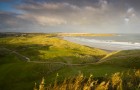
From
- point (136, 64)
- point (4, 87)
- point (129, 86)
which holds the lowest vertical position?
point (4, 87)

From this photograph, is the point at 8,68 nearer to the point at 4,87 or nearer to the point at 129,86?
the point at 4,87

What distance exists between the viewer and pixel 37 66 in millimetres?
59750

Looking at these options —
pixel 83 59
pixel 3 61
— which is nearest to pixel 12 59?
pixel 3 61

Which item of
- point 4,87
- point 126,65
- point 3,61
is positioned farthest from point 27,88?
point 3,61

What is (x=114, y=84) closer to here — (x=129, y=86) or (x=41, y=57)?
(x=129, y=86)

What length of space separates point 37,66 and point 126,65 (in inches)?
934

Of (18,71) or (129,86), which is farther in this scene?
(18,71)

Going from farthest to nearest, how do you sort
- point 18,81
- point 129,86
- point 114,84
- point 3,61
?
1. point 3,61
2. point 18,81
3. point 129,86
4. point 114,84

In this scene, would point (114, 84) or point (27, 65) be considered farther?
point (27, 65)

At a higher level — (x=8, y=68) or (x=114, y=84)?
(x=114, y=84)

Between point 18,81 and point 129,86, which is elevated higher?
point 129,86

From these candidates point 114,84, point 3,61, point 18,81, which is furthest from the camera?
point 3,61

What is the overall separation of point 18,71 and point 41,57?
24.0m

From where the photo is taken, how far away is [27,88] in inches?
1585
